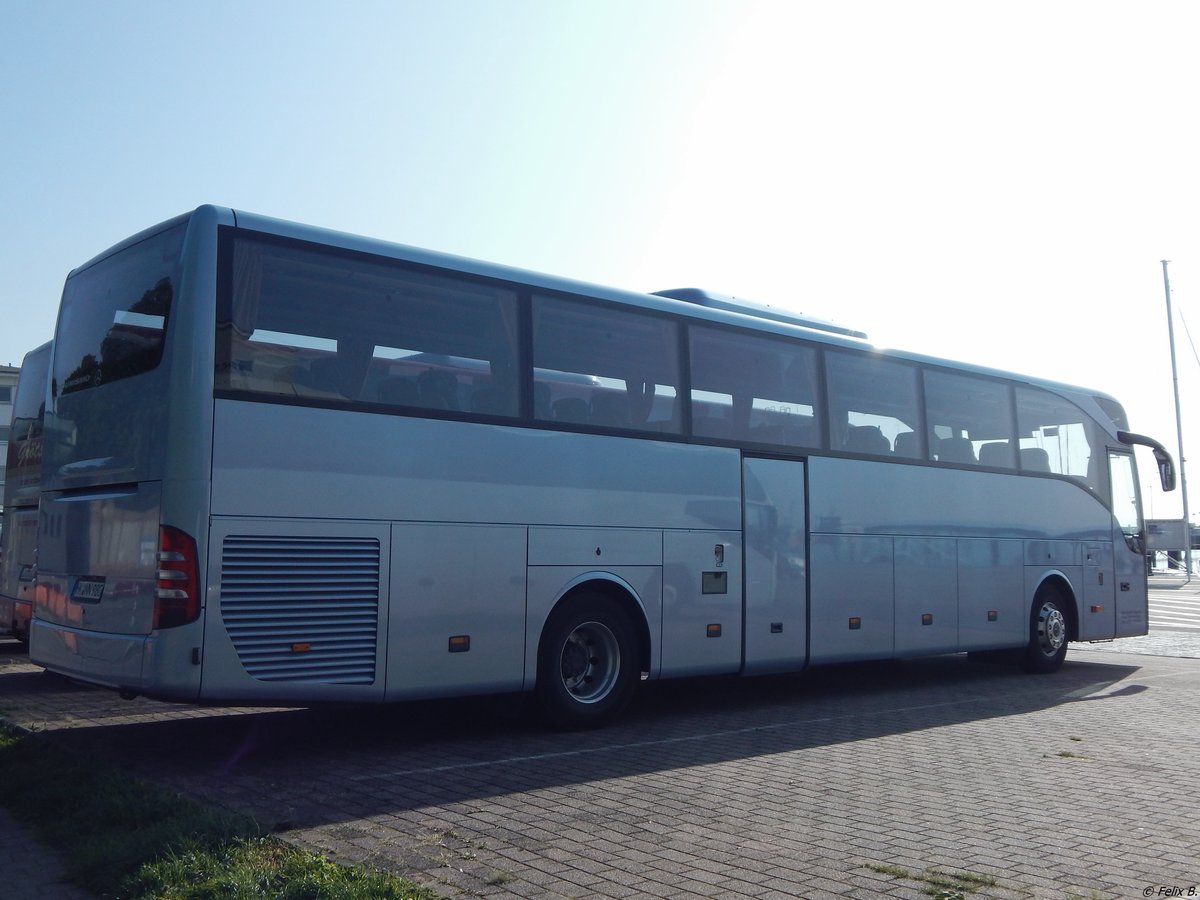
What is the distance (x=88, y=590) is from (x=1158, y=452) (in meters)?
15.3

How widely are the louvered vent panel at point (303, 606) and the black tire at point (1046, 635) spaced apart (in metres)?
10.4

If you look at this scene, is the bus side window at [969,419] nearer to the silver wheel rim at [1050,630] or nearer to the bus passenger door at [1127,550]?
the silver wheel rim at [1050,630]

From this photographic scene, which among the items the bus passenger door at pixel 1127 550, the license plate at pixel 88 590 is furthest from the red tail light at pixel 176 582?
the bus passenger door at pixel 1127 550

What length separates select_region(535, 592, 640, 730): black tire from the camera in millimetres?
9477

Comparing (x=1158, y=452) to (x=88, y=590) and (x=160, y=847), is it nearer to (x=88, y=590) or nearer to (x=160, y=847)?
(x=88, y=590)

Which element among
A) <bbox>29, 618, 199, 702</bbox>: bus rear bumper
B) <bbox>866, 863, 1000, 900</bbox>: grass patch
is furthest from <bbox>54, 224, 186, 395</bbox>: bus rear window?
<bbox>866, 863, 1000, 900</bbox>: grass patch

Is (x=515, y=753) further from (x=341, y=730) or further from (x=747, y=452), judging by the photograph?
(x=747, y=452)

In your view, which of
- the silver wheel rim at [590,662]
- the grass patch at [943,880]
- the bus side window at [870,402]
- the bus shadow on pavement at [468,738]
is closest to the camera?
the grass patch at [943,880]

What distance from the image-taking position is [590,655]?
9.98m

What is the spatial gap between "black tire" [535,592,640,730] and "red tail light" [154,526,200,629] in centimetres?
307

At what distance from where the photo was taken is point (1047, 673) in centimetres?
1568

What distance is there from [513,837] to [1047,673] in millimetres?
11841

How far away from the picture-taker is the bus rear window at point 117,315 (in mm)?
7914

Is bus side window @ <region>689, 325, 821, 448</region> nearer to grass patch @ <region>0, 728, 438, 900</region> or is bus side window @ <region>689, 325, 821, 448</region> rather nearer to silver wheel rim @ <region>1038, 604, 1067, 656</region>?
silver wheel rim @ <region>1038, 604, 1067, 656</region>
